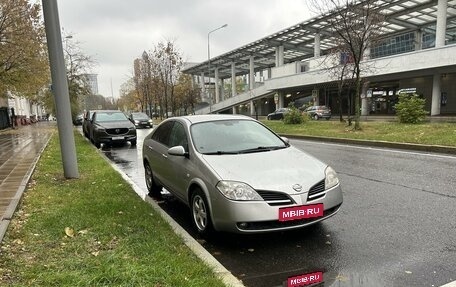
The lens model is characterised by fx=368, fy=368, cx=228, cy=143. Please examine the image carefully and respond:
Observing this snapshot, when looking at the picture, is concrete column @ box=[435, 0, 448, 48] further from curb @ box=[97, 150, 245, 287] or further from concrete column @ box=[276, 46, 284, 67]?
curb @ box=[97, 150, 245, 287]

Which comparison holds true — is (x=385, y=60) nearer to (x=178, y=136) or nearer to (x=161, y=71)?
(x=161, y=71)

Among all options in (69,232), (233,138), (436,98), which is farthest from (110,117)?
(436,98)

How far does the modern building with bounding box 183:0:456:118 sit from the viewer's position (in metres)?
29.8

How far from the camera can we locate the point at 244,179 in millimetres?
4102

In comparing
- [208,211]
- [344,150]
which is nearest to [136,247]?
[208,211]

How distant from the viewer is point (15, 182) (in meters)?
7.34

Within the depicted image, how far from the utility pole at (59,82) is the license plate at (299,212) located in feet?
17.8

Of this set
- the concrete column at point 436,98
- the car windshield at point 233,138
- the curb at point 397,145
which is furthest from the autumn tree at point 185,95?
the car windshield at point 233,138

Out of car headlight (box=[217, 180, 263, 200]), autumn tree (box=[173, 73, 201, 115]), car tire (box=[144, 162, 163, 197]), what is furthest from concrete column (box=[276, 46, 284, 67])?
car headlight (box=[217, 180, 263, 200])

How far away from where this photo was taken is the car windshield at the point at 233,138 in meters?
5.11

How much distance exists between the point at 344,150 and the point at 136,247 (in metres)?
10.1

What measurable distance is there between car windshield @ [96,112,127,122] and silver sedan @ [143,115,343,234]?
477 inches

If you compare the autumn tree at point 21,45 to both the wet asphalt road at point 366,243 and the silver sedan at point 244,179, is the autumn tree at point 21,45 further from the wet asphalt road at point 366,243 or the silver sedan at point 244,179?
the silver sedan at point 244,179

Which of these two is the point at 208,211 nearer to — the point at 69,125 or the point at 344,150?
the point at 69,125
